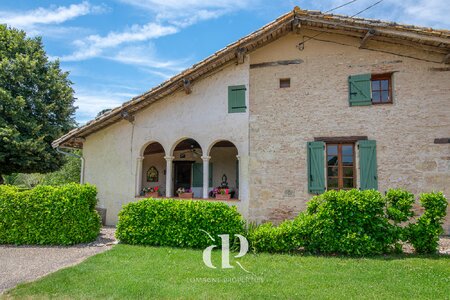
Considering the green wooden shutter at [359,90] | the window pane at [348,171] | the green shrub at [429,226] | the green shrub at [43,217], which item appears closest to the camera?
the green shrub at [429,226]

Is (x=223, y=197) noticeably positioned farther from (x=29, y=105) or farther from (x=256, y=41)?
(x=29, y=105)

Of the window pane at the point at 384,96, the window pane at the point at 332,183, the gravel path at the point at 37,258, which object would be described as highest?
the window pane at the point at 384,96

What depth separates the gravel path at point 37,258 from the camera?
5.43 m

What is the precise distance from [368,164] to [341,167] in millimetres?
778

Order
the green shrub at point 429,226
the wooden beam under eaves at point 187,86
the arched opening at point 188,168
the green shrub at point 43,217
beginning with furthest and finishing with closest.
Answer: the arched opening at point 188,168 → the wooden beam under eaves at point 187,86 → the green shrub at point 43,217 → the green shrub at point 429,226

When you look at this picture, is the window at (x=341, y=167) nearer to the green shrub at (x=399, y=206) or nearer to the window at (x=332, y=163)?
the window at (x=332, y=163)

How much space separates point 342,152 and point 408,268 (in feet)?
13.7

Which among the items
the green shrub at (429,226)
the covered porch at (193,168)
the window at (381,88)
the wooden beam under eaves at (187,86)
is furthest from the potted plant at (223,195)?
the window at (381,88)

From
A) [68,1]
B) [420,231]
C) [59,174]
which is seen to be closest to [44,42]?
[59,174]

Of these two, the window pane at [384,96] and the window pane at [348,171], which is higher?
Answer: the window pane at [384,96]

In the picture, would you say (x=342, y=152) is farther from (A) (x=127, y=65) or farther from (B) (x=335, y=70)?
(A) (x=127, y=65)

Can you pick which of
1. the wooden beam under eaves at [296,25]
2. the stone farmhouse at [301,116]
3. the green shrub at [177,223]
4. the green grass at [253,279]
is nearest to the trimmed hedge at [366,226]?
the green grass at [253,279]

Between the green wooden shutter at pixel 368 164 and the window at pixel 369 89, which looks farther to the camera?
the window at pixel 369 89

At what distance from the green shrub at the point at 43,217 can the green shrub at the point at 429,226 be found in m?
8.48
